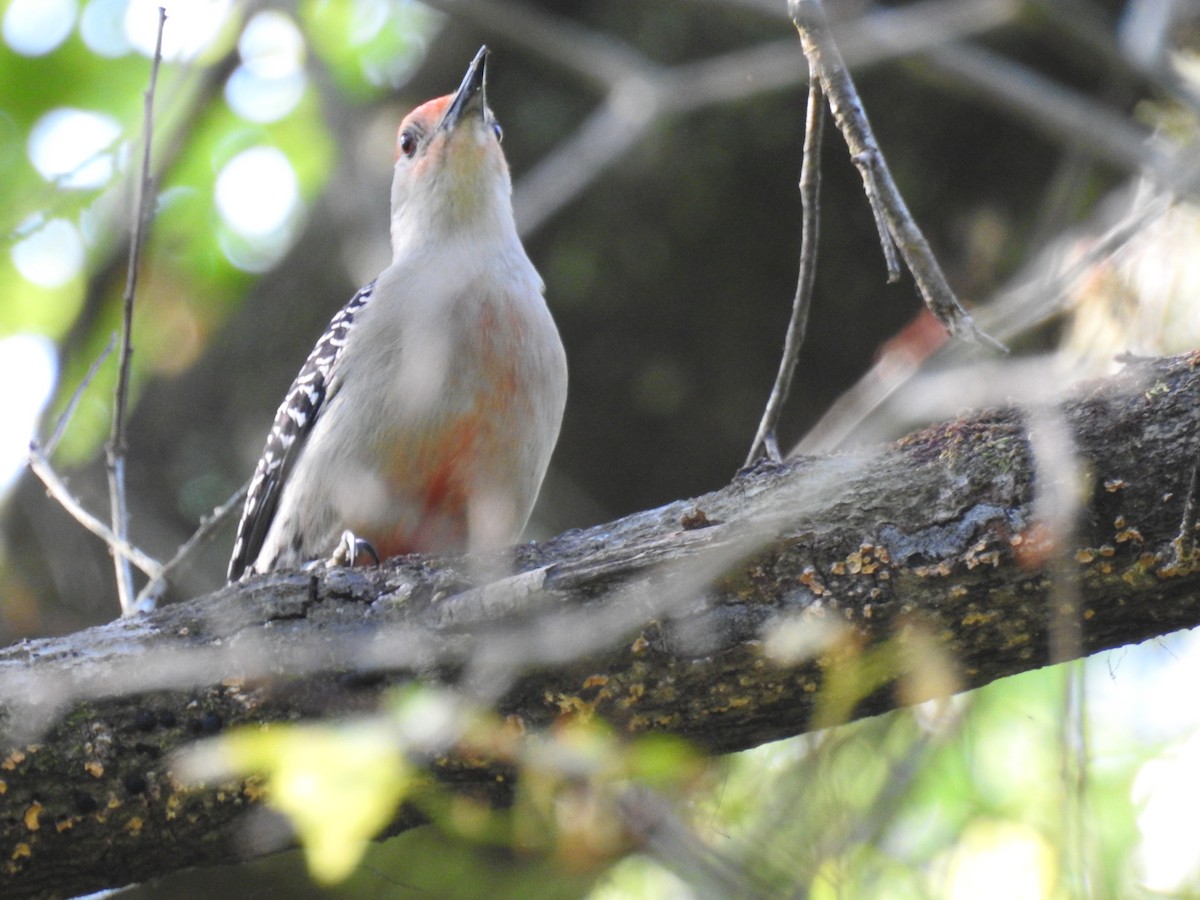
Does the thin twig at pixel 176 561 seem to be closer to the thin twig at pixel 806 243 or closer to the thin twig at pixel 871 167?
the thin twig at pixel 806 243

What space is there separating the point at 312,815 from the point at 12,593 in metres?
4.53

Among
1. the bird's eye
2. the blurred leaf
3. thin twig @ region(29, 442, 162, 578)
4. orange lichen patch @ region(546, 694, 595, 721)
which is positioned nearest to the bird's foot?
thin twig @ region(29, 442, 162, 578)

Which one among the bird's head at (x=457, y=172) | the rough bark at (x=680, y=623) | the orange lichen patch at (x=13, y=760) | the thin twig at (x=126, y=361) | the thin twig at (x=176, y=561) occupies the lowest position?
the orange lichen patch at (x=13, y=760)

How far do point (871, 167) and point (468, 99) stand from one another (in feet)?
10.8

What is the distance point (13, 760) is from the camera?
3.47 metres

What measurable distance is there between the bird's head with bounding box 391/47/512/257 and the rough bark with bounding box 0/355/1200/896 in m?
2.66

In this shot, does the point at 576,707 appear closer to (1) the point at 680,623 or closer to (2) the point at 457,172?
(1) the point at 680,623

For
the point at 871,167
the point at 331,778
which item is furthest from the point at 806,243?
the point at 331,778

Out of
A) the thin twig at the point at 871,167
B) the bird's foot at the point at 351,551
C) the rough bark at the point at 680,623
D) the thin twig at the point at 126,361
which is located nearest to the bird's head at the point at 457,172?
the thin twig at the point at 126,361

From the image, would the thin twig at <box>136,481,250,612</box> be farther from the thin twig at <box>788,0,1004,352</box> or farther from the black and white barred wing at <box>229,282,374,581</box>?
the thin twig at <box>788,0,1004,352</box>

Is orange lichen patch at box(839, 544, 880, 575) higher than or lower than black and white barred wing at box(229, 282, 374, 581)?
lower

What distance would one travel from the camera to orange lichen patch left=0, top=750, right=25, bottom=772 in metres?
3.47

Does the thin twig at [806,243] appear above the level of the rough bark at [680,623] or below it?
above

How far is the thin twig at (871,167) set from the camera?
313 centimetres
